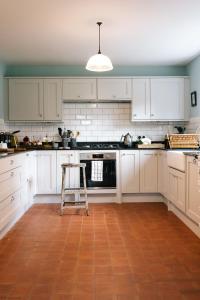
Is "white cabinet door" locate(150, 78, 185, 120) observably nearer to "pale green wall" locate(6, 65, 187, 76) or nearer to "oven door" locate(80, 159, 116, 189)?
"pale green wall" locate(6, 65, 187, 76)

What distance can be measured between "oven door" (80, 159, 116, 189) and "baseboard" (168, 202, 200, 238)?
100 centimetres

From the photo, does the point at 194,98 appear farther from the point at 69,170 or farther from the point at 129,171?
the point at 69,170

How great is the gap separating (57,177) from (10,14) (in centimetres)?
259

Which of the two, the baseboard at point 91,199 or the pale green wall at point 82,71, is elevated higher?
the pale green wall at point 82,71

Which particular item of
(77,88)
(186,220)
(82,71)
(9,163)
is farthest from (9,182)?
(82,71)

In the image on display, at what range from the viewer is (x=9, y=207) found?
11.7 feet

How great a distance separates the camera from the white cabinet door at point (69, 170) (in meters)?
5.02

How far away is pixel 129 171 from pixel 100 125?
3.57 feet

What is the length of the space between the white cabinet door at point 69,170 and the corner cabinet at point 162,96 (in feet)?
4.43

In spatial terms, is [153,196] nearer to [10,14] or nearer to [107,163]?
→ [107,163]

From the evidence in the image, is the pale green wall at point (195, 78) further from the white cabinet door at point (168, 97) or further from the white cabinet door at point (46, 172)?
the white cabinet door at point (46, 172)

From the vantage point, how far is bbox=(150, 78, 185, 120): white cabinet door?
17.6 feet

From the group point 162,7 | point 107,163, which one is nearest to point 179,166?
point 107,163

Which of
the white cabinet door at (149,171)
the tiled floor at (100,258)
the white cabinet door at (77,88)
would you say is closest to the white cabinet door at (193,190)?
the tiled floor at (100,258)
